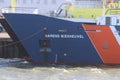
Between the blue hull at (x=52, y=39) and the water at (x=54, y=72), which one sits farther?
the blue hull at (x=52, y=39)

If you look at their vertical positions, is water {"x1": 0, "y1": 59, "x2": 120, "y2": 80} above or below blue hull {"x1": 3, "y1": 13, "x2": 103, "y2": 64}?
below

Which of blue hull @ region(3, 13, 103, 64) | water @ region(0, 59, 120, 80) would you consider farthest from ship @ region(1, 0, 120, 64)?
water @ region(0, 59, 120, 80)

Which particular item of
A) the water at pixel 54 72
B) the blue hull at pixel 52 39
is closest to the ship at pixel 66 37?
the blue hull at pixel 52 39

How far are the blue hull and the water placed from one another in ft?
1.28

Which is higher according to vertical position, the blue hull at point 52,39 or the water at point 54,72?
the blue hull at point 52,39

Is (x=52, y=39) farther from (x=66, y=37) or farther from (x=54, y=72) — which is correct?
(x=54, y=72)

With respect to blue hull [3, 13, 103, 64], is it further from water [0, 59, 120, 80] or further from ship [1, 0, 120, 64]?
water [0, 59, 120, 80]

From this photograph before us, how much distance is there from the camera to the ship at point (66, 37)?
25.9 meters

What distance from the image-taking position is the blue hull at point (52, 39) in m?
25.9

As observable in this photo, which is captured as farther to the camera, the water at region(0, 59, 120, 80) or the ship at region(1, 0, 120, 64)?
the ship at region(1, 0, 120, 64)

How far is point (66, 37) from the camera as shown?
26.0 metres

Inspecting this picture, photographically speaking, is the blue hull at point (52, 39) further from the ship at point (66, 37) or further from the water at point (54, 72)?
the water at point (54, 72)

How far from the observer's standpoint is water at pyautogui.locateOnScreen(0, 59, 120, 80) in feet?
78.2

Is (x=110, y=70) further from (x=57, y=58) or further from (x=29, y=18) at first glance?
(x=29, y=18)
